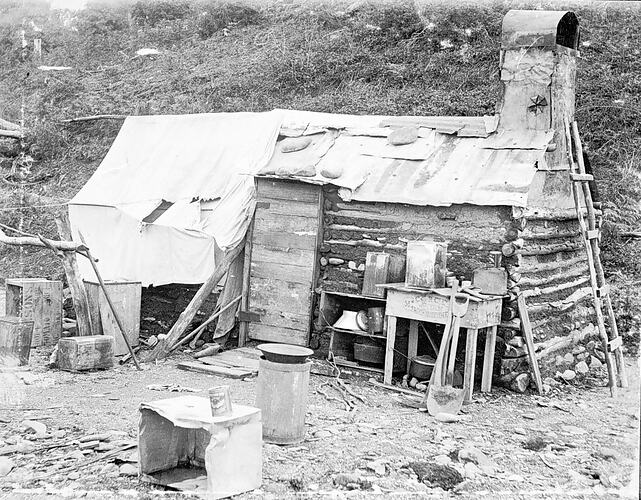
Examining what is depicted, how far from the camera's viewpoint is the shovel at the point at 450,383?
28.2 ft

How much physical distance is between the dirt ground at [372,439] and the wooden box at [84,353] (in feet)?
0.54

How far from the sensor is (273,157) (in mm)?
11711

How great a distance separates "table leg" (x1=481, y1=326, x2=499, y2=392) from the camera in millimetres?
9461

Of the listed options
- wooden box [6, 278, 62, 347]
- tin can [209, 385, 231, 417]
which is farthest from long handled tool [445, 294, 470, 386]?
wooden box [6, 278, 62, 347]

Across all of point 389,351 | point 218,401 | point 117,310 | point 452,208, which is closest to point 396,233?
point 452,208

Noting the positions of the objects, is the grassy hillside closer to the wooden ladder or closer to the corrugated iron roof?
the wooden ladder

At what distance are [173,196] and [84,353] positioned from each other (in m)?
3.14

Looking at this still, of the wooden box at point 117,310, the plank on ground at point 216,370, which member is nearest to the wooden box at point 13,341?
the wooden box at point 117,310

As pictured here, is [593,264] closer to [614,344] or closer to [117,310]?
[614,344]

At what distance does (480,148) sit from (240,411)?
5.96 m

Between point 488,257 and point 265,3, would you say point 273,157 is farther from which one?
point 265,3

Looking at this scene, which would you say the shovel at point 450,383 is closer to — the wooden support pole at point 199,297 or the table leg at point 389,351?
the table leg at point 389,351

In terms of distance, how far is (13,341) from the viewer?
9.92 m

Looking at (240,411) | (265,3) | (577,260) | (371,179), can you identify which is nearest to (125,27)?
(265,3)
